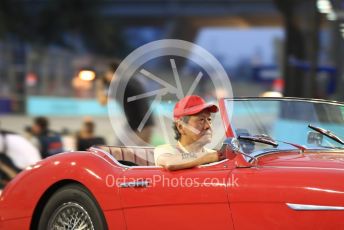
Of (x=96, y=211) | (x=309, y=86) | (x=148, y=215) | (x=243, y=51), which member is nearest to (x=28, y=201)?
(x=96, y=211)

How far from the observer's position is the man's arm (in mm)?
4133

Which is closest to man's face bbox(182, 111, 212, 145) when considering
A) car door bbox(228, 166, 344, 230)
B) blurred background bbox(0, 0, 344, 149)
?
car door bbox(228, 166, 344, 230)

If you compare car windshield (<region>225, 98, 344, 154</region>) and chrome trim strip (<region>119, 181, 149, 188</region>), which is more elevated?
car windshield (<region>225, 98, 344, 154</region>)

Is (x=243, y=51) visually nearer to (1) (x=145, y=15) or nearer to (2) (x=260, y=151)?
(1) (x=145, y=15)

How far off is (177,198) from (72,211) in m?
0.97

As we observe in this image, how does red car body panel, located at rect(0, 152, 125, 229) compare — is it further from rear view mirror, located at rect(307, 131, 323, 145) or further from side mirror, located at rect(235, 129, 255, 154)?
rear view mirror, located at rect(307, 131, 323, 145)

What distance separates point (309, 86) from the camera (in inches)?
443

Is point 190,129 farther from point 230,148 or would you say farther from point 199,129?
point 230,148

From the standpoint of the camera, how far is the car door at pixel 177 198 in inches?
152

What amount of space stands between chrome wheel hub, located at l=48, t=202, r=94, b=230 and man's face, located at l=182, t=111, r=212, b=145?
0.89 meters

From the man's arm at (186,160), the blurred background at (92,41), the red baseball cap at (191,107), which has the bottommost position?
the man's arm at (186,160)

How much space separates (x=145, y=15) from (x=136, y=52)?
89.2ft

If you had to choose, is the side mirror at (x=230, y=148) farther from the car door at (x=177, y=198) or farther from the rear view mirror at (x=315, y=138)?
the rear view mirror at (x=315, y=138)

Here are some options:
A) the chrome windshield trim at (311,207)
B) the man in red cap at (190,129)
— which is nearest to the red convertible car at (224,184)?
the chrome windshield trim at (311,207)
